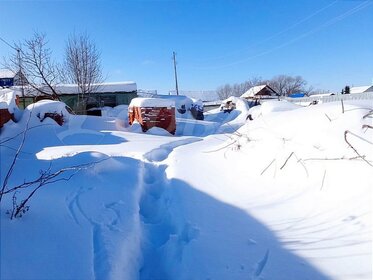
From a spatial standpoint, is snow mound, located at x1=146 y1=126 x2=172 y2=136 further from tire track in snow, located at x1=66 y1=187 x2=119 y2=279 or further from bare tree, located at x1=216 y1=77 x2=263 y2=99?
bare tree, located at x1=216 y1=77 x2=263 y2=99

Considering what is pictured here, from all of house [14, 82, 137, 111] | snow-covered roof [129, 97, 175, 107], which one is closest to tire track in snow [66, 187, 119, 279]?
snow-covered roof [129, 97, 175, 107]

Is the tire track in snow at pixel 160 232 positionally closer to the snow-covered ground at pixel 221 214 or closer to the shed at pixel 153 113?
the snow-covered ground at pixel 221 214

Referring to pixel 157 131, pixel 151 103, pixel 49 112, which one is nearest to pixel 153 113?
pixel 151 103

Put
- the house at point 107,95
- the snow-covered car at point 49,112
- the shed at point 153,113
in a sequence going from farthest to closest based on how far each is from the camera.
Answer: the house at point 107,95, the shed at point 153,113, the snow-covered car at point 49,112

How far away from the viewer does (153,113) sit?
11805 mm

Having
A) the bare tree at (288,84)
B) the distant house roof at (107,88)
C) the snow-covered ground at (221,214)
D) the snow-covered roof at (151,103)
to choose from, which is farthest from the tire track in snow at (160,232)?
the bare tree at (288,84)

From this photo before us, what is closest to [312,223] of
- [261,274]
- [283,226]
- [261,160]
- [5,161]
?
[283,226]

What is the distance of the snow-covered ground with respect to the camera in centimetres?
197

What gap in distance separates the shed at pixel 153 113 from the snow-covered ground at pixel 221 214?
22.5 ft

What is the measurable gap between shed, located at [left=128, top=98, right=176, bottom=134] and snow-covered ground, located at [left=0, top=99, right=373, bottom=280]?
6862 millimetres

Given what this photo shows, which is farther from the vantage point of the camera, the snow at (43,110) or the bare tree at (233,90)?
the bare tree at (233,90)

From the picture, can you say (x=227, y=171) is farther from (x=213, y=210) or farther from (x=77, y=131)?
(x=77, y=131)

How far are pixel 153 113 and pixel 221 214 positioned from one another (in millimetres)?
9151

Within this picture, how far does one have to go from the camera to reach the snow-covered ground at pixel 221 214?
197cm
